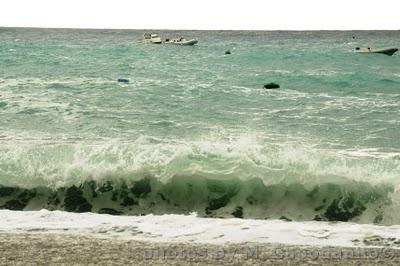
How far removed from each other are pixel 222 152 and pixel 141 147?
6.07 feet

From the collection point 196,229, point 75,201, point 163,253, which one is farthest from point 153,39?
point 163,253

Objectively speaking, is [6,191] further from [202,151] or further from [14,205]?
[202,151]

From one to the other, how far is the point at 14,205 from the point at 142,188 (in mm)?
2296

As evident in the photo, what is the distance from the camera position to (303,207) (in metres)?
9.50

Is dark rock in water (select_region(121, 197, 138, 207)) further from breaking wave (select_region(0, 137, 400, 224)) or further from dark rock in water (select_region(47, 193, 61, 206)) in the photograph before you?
dark rock in water (select_region(47, 193, 61, 206))

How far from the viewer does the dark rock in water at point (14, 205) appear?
8891 millimetres

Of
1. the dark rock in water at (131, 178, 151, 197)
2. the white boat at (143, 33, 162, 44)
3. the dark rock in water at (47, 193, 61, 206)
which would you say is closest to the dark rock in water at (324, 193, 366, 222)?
the dark rock in water at (131, 178, 151, 197)

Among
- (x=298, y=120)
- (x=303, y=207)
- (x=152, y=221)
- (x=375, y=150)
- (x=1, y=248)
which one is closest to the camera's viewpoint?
(x=1, y=248)

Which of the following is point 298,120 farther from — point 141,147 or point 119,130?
point 141,147

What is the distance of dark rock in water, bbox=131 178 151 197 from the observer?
10.1 meters

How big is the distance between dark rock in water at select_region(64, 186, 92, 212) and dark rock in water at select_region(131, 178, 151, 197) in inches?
37.7

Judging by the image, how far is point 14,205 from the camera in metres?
9.16

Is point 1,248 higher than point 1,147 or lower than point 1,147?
lower

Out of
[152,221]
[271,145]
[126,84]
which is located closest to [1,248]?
[152,221]
